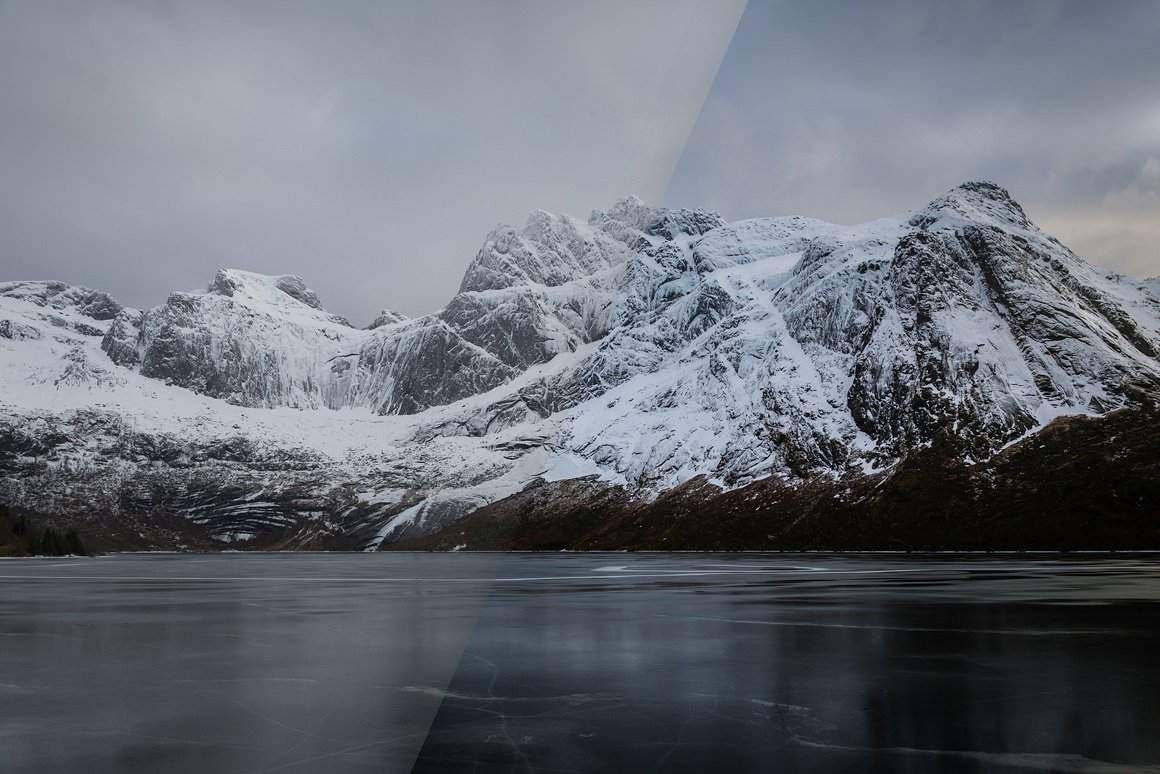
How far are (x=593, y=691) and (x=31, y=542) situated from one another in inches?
7910

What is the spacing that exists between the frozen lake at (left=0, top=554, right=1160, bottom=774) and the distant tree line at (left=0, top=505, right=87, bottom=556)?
169696 mm

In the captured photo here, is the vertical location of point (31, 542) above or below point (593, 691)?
below

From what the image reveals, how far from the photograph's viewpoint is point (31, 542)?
18038cm

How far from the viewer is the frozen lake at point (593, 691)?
12.3 metres

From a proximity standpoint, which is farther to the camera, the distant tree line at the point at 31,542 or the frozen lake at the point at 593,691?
the distant tree line at the point at 31,542

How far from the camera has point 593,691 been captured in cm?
1738

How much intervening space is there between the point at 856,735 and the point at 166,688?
13690 mm

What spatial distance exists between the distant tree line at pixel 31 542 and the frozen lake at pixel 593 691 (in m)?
170

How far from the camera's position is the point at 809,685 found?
696 inches

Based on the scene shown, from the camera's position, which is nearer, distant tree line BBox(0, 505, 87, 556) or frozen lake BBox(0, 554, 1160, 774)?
frozen lake BBox(0, 554, 1160, 774)

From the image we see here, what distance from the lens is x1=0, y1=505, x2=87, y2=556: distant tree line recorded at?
177875 millimetres

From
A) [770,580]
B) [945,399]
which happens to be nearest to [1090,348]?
[945,399]

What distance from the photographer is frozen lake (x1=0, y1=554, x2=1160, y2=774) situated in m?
12.3

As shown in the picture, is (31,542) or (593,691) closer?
(593,691)
